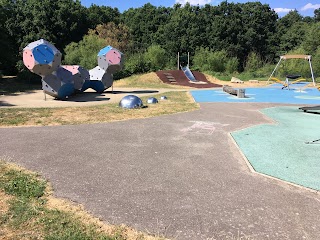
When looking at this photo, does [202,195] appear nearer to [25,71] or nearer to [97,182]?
[97,182]

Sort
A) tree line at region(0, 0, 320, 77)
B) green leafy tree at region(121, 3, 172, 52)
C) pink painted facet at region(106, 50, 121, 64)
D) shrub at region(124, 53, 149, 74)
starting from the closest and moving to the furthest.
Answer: pink painted facet at region(106, 50, 121, 64) → shrub at region(124, 53, 149, 74) → tree line at region(0, 0, 320, 77) → green leafy tree at region(121, 3, 172, 52)

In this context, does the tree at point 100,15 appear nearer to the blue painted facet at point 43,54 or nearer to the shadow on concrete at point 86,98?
the shadow on concrete at point 86,98

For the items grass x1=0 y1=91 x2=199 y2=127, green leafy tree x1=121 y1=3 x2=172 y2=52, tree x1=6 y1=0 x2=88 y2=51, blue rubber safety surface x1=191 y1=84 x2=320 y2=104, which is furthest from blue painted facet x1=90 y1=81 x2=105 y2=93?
green leafy tree x1=121 y1=3 x2=172 y2=52

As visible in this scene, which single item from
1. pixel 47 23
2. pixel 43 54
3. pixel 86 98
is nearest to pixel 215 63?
pixel 47 23

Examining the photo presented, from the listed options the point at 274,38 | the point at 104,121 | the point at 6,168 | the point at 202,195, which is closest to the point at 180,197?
the point at 202,195

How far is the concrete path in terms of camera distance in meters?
3.61

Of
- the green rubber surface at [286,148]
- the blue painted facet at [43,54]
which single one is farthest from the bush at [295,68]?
the blue painted facet at [43,54]

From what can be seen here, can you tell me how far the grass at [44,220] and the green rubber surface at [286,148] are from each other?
311 cm

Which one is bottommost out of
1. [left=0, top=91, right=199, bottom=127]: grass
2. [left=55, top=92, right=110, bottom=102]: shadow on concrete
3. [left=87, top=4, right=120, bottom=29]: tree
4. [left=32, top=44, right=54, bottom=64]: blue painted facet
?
[left=0, top=91, right=199, bottom=127]: grass

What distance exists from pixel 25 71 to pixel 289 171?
28.7 metres

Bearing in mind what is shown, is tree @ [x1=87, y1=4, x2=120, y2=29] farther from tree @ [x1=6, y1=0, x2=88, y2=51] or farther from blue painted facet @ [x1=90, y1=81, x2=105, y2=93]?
blue painted facet @ [x1=90, y1=81, x2=105, y2=93]

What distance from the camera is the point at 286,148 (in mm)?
6961

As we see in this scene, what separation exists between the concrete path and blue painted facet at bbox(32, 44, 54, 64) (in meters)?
5.75

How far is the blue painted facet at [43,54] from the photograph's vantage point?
13.2m
